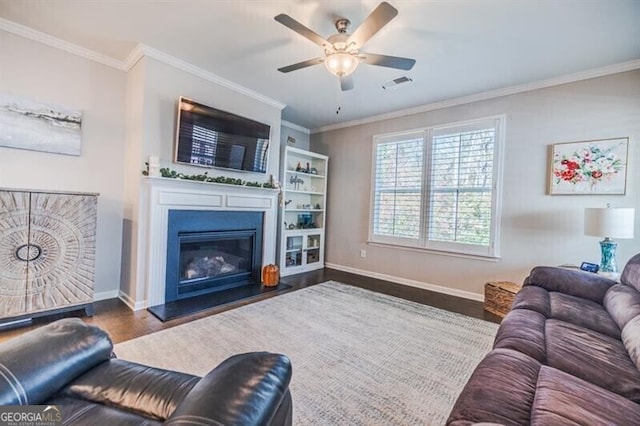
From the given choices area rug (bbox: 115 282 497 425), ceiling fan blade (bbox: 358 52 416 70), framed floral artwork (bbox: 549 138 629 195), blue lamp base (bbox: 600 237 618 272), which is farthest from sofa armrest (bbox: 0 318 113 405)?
framed floral artwork (bbox: 549 138 629 195)

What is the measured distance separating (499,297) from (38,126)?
16.6 ft

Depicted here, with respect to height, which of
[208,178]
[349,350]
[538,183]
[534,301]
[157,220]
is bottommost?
[349,350]

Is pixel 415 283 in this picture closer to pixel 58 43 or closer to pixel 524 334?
pixel 524 334

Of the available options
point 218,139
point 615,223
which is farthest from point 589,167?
point 218,139

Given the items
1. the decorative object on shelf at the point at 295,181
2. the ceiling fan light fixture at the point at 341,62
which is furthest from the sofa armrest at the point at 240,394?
the decorative object on shelf at the point at 295,181

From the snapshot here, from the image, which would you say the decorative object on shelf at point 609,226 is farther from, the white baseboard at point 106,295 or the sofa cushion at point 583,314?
the white baseboard at point 106,295

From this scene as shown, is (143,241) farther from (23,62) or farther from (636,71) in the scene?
(636,71)

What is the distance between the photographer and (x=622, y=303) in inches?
65.7

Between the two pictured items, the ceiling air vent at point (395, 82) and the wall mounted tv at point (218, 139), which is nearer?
the wall mounted tv at point (218, 139)

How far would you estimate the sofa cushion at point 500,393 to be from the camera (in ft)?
2.83

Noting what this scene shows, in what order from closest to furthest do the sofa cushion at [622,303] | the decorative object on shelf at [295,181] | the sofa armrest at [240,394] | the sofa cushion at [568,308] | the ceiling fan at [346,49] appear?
the sofa armrest at [240,394], the sofa cushion at [622,303], the sofa cushion at [568,308], the ceiling fan at [346,49], the decorative object on shelf at [295,181]

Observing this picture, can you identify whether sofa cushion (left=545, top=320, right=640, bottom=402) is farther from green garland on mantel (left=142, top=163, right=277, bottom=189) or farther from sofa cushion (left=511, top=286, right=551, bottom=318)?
green garland on mantel (left=142, top=163, right=277, bottom=189)

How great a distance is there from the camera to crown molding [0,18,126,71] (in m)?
2.60

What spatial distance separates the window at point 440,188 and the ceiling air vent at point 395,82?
960 mm
